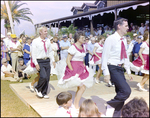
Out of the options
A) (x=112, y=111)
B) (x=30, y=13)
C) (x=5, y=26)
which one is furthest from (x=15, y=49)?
(x=5, y=26)

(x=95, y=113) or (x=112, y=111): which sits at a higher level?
(x=95, y=113)

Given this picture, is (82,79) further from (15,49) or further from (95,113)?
(15,49)

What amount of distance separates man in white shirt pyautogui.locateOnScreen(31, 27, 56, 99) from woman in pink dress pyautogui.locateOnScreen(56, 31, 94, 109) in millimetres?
1155

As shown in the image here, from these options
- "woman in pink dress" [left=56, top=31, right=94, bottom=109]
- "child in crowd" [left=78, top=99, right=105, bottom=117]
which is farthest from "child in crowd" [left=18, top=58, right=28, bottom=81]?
"child in crowd" [left=78, top=99, right=105, bottom=117]

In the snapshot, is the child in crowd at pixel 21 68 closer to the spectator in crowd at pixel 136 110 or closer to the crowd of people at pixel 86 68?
the crowd of people at pixel 86 68

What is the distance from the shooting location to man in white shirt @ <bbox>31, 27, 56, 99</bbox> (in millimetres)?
6297

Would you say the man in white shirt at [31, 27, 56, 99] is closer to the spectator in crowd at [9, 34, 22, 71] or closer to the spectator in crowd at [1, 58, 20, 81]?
the spectator in crowd at [1, 58, 20, 81]

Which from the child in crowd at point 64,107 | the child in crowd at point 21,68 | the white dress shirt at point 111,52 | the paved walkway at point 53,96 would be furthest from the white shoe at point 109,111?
the child in crowd at point 21,68

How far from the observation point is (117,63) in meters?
4.56

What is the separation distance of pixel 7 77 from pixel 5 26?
31967mm

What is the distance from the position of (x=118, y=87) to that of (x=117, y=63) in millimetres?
503

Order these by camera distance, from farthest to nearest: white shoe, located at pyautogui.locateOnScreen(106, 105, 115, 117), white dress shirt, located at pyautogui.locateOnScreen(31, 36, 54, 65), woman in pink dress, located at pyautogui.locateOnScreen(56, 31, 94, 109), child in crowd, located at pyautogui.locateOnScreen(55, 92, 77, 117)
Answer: white dress shirt, located at pyautogui.locateOnScreen(31, 36, 54, 65), woman in pink dress, located at pyautogui.locateOnScreen(56, 31, 94, 109), white shoe, located at pyautogui.locateOnScreen(106, 105, 115, 117), child in crowd, located at pyautogui.locateOnScreen(55, 92, 77, 117)

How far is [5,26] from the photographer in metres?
39.9

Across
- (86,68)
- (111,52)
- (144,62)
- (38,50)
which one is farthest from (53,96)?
(144,62)
